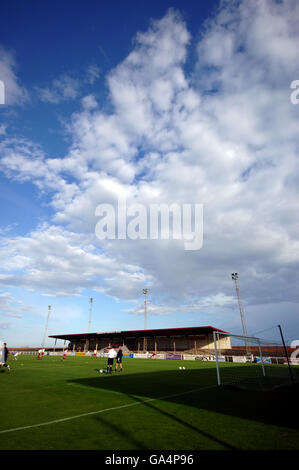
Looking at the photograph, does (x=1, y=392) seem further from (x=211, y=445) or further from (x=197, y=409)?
(x=211, y=445)

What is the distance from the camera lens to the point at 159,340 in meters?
63.8

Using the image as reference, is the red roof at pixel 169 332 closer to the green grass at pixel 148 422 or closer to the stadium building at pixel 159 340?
the stadium building at pixel 159 340

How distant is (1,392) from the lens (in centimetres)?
944

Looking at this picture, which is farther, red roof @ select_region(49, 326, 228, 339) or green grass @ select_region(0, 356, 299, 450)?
red roof @ select_region(49, 326, 228, 339)

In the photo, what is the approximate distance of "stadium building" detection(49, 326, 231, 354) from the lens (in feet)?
186

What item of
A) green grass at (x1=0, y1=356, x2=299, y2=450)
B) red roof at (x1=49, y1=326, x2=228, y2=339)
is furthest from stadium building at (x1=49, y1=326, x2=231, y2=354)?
green grass at (x1=0, y1=356, x2=299, y2=450)

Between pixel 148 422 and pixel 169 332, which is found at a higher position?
pixel 169 332

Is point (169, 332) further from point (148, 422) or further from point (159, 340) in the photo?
point (148, 422)

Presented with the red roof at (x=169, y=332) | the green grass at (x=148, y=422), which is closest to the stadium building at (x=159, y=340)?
the red roof at (x=169, y=332)

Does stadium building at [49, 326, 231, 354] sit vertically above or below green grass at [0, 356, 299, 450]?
above

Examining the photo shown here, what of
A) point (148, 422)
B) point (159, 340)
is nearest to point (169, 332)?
point (159, 340)

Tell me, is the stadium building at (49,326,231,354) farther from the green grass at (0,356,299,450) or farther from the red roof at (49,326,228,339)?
the green grass at (0,356,299,450)

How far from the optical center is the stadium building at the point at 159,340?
56625 mm
